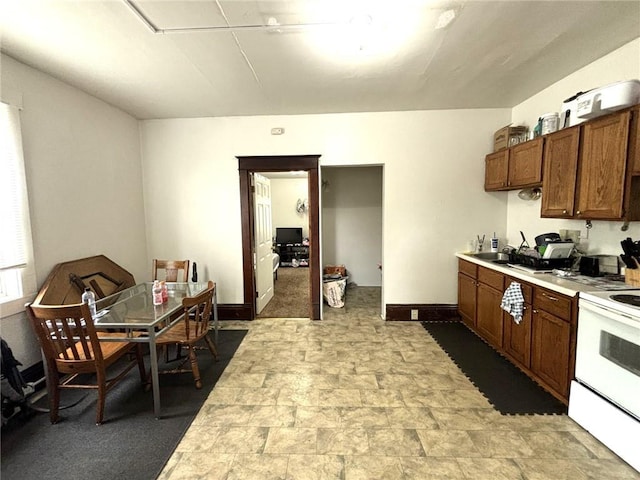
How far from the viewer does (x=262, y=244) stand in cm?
441

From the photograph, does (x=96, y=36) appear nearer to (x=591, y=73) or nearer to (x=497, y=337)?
(x=591, y=73)

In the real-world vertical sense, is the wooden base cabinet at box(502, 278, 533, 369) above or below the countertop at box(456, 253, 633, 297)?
below

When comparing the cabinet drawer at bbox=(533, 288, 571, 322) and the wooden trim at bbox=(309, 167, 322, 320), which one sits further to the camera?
the wooden trim at bbox=(309, 167, 322, 320)

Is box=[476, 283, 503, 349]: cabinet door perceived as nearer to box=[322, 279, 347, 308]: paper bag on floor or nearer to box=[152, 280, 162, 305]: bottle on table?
box=[322, 279, 347, 308]: paper bag on floor

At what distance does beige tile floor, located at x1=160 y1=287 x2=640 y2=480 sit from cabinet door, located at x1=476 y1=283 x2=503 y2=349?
59 cm

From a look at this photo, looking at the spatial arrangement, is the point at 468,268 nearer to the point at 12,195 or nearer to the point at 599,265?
the point at 599,265

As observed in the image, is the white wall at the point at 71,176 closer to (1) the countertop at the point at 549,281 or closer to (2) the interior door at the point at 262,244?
(2) the interior door at the point at 262,244

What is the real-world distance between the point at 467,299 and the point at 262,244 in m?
2.91

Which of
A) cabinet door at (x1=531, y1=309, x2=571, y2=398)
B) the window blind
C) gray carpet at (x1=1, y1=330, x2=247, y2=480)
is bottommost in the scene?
gray carpet at (x1=1, y1=330, x2=247, y2=480)

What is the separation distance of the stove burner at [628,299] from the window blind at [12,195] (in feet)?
14.0

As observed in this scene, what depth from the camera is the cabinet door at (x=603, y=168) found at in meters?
1.99

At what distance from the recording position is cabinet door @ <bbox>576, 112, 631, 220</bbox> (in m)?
1.99

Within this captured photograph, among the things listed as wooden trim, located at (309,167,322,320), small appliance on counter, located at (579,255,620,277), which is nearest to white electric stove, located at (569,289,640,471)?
small appliance on counter, located at (579,255,620,277)

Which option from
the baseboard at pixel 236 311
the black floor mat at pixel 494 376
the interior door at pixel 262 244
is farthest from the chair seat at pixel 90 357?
the black floor mat at pixel 494 376
